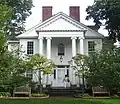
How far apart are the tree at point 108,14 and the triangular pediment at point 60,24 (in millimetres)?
3590

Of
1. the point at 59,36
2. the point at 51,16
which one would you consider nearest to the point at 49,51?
the point at 59,36

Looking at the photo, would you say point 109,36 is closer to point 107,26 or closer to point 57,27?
point 107,26

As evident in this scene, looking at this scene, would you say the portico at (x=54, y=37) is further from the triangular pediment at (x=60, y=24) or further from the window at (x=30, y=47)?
the window at (x=30, y=47)

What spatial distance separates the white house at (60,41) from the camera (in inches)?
1454

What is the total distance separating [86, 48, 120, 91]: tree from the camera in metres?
27.0

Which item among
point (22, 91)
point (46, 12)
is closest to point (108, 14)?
point (46, 12)

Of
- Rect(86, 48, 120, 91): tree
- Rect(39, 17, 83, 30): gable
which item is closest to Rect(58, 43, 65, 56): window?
Rect(39, 17, 83, 30): gable

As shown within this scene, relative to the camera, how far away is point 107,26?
130 ft

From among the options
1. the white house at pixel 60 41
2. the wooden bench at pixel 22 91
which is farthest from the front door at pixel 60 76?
the wooden bench at pixel 22 91

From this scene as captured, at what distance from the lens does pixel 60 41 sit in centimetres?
3909

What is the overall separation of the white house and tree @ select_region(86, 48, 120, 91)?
7.53 meters

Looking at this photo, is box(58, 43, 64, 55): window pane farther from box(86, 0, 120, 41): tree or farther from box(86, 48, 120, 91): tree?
box(86, 48, 120, 91): tree

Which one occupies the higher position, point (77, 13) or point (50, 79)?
point (77, 13)

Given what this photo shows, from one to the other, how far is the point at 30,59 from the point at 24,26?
76.6 ft
